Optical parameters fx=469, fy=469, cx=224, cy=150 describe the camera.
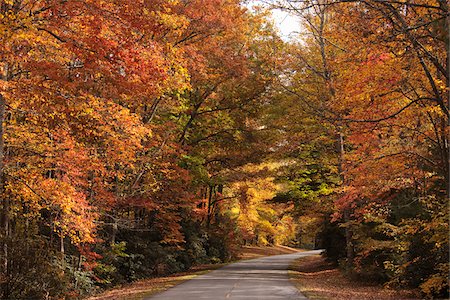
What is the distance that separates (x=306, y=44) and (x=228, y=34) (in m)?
5.18

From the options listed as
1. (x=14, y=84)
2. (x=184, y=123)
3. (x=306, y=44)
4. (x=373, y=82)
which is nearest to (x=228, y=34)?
(x=306, y=44)

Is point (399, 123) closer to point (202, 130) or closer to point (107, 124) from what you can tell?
point (107, 124)

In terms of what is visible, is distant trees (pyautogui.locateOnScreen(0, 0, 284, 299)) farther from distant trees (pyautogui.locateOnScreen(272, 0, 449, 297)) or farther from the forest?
distant trees (pyautogui.locateOnScreen(272, 0, 449, 297))

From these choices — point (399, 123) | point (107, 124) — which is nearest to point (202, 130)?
A: point (399, 123)

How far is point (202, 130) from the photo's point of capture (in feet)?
102

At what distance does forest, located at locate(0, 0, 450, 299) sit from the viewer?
10438 mm

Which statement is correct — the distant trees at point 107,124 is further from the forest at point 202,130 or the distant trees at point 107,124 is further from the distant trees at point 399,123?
the distant trees at point 399,123

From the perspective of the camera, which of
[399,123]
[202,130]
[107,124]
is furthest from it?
[202,130]

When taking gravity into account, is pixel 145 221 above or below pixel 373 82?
below

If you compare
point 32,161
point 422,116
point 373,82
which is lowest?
point 32,161

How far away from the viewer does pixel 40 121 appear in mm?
11312

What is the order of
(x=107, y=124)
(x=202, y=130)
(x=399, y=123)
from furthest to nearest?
(x=202, y=130) → (x=399, y=123) → (x=107, y=124)

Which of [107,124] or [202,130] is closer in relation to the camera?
Answer: [107,124]

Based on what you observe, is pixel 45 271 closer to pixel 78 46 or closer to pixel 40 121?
pixel 40 121
